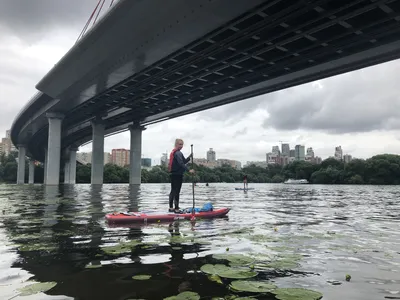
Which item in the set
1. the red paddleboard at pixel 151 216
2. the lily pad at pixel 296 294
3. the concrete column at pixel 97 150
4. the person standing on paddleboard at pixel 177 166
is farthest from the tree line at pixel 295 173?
the lily pad at pixel 296 294

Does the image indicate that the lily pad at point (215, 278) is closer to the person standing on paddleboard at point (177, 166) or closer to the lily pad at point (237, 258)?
the lily pad at point (237, 258)

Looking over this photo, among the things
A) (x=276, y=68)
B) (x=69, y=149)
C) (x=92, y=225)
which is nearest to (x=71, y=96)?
(x=276, y=68)

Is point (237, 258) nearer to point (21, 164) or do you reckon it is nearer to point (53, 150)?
point (53, 150)

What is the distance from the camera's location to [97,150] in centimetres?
6119

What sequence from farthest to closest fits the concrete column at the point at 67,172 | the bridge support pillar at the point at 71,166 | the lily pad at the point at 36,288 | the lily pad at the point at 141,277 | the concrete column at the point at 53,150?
1. the concrete column at the point at 67,172
2. the bridge support pillar at the point at 71,166
3. the concrete column at the point at 53,150
4. the lily pad at the point at 141,277
5. the lily pad at the point at 36,288

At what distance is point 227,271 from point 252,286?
1.96ft

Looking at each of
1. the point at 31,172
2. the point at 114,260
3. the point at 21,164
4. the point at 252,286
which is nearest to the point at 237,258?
the point at 252,286

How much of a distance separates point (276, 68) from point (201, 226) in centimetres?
2861

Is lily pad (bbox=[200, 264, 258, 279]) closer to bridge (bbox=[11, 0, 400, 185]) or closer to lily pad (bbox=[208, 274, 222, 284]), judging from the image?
lily pad (bbox=[208, 274, 222, 284])

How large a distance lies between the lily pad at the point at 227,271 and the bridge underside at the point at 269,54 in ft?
70.5

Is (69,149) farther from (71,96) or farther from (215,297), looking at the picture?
(215,297)

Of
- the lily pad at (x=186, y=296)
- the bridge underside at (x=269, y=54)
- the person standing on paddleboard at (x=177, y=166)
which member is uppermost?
the bridge underside at (x=269, y=54)

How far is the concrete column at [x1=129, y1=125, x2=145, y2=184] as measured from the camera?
67062 mm

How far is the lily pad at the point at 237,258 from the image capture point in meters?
4.41
